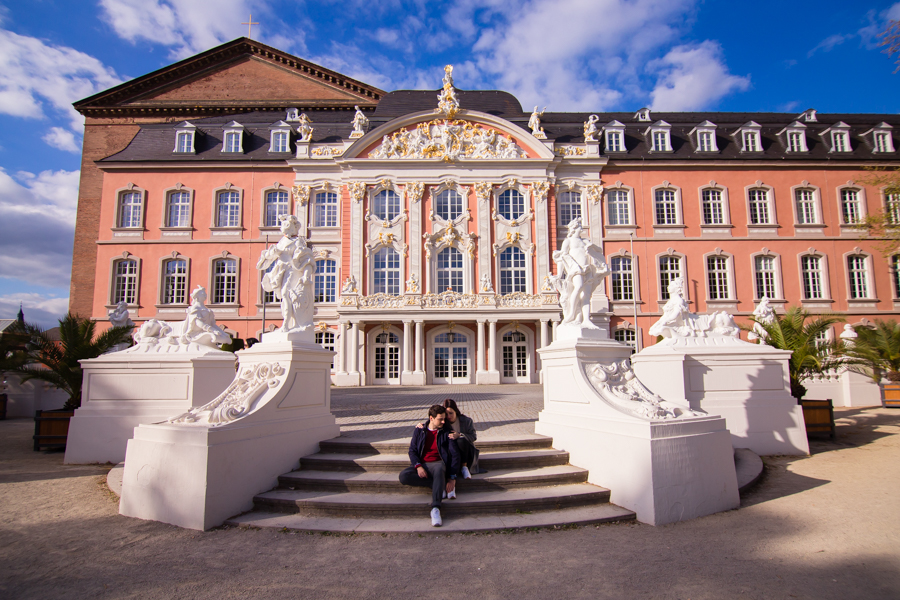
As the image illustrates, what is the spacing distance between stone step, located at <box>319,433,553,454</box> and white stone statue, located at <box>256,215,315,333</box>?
1666 mm

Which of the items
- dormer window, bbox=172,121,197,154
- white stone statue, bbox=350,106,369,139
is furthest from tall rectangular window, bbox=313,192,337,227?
dormer window, bbox=172,121,197,154

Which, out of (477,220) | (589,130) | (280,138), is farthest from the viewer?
(280,138)

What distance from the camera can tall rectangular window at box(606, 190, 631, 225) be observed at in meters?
26.4

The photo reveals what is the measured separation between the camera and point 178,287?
84.2 ft

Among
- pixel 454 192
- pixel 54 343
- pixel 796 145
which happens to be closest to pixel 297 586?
pixel 54 343

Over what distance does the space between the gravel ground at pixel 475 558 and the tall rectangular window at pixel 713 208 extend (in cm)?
2336

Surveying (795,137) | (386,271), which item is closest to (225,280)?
(386,271)

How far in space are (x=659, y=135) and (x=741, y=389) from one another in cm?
2306

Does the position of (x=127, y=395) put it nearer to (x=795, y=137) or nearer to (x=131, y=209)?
(x=131, y=209)

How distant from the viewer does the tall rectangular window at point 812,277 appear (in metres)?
25.9

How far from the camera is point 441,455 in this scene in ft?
17.5

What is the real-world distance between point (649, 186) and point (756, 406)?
20.7 m

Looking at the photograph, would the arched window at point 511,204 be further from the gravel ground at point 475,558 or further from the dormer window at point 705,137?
the gravel ground at point 475,558

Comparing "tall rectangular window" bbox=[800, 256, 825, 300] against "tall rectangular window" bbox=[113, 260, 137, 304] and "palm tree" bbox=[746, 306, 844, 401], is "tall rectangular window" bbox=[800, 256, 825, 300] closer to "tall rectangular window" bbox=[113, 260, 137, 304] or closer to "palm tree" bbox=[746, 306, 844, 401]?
"palm tree" bbox=[746, 306, 844, 401]
